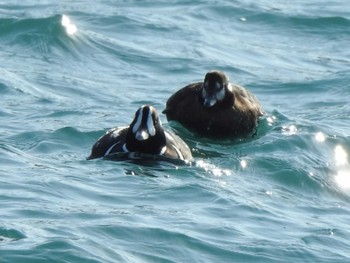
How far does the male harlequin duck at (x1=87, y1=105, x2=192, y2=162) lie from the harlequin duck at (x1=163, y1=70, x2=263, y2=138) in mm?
1261

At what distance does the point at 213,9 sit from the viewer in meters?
26.6

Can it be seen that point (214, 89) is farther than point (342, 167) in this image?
Yes

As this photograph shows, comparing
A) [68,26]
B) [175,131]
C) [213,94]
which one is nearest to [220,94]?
[213,94]

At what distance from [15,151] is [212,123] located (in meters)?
2.44

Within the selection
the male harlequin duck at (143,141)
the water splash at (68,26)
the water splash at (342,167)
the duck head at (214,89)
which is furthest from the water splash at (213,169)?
the water splash at (68,26)

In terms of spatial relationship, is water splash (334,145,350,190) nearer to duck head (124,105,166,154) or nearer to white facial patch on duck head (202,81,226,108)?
white facial patch on duck head (202,81,226,108)

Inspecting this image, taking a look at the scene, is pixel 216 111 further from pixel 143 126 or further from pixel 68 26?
pixel 68 26

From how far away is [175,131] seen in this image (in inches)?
673

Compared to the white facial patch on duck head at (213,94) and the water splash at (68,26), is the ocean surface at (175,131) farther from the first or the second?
the white facial patch on duck head at (213,94)

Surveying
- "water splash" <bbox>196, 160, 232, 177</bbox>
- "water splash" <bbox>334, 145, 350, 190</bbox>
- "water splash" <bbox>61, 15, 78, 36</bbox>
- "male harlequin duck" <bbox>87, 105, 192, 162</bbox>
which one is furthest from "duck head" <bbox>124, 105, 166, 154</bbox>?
"water splash" <bbox>61, 15, 78, 36</bbox>

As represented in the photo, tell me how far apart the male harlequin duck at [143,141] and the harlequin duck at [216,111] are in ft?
4.14

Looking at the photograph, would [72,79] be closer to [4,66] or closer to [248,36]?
[4,66]

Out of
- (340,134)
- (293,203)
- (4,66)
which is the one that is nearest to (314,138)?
(340,134)

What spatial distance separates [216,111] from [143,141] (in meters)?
2.12
